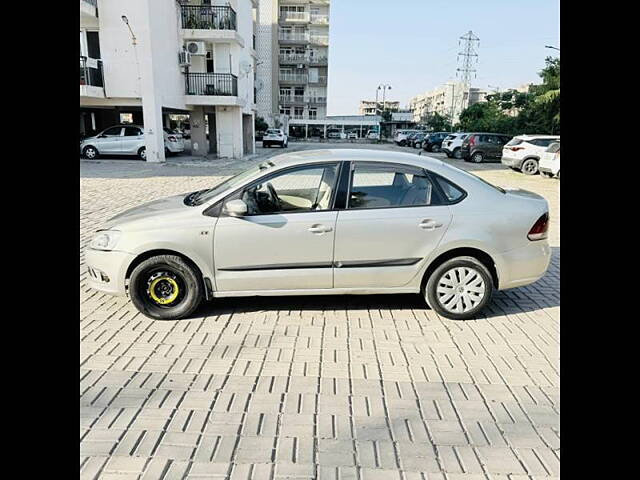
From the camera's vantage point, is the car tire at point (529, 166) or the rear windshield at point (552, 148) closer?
the rear windshield at point (552, 148)

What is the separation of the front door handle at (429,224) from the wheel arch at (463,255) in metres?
0.28

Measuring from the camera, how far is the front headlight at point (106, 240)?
4.31 m

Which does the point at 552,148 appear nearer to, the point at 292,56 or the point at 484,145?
the point at 484,145

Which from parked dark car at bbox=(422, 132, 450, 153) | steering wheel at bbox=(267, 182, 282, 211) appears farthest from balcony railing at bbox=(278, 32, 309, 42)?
steering wheel at bbox=(267, 182, 282, 211)

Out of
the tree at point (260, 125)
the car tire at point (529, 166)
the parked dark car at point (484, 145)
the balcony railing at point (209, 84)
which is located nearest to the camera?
the car tire at point (529, 166)

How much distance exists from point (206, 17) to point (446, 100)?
292ft

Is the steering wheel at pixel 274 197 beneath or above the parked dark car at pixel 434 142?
beneath

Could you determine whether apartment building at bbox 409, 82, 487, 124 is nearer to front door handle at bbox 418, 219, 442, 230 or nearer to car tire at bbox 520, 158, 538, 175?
car tire at bbox 520, 158, 538, 175

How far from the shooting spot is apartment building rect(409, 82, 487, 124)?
248 feet

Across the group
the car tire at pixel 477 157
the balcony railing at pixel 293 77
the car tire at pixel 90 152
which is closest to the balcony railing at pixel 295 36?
the balcony railing at pixel 293 77

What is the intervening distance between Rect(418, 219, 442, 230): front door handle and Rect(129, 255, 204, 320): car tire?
2167mm

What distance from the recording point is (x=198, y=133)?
26.3 m

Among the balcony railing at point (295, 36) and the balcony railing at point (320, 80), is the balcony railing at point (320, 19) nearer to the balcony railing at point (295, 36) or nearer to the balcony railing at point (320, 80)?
the balcony railing at point (295, 36)
